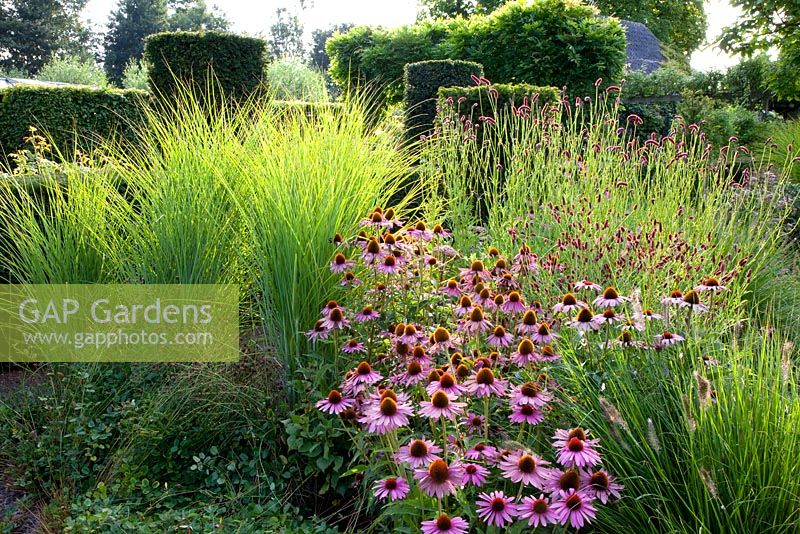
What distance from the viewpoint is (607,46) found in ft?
35.9

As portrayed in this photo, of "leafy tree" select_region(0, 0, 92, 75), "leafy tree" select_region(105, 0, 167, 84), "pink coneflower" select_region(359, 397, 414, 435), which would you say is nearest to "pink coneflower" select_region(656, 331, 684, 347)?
"pink coneflower" select_region(359, 397, 414, 435)

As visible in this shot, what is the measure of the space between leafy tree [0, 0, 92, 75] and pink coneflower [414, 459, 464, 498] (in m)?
38.7

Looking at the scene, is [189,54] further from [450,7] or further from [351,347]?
[450,7]

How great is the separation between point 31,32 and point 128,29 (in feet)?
27.9

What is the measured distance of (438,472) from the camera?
1.39 metres

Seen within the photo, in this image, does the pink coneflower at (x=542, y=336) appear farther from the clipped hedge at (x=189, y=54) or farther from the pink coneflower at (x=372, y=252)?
the clipped hedge at (x=189, y=54)

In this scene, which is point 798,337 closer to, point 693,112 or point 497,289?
point 497,289

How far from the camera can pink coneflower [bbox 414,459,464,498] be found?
4.55 ft

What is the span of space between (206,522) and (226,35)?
811cm

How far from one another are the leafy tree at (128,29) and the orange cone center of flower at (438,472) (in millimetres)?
46200

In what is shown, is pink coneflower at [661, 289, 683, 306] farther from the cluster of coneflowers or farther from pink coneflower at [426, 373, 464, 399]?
pink coneflower at [426, 373, 464, 399]

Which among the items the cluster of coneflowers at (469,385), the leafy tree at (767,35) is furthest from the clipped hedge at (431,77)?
the cluster of coneflowers at (469,385)

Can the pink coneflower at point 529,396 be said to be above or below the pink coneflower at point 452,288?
below

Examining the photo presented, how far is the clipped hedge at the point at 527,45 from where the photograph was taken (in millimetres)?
11102
